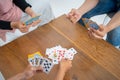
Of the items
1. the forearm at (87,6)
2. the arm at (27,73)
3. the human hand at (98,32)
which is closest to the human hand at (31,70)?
the arm at (27,73)

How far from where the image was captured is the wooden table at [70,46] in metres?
1.38

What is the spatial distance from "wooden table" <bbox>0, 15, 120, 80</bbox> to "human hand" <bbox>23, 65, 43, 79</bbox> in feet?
0.10

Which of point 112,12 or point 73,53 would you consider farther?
point 112,12

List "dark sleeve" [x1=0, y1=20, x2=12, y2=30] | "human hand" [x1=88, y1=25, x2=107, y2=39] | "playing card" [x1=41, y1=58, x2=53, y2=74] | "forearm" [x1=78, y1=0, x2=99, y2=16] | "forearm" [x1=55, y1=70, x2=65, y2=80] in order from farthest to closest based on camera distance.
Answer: "forearm" [x1=78, y1=0, x2=99, y2=16], "dark sleeve" [x1=0, y1=20, x2=12, y2=30], "human hand" [x1=88, y1=25, x2=107, y2=39], "playing card" [x1=41, y1=58, x2=53, y2=74], "forearm" [x1=55, y1=70, x2=65, y2=80]

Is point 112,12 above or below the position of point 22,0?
below

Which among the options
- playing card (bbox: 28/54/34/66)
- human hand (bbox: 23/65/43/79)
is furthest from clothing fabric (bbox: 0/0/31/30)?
human hand (bbox: 23/65/43/79)

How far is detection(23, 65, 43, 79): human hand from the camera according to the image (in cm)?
135

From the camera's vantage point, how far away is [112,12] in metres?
2.00

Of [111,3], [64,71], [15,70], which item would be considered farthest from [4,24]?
[111,3]

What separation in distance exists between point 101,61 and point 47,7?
991mm

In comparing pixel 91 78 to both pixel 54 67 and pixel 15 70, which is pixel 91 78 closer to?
pixel 54 67

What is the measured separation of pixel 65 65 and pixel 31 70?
244mm

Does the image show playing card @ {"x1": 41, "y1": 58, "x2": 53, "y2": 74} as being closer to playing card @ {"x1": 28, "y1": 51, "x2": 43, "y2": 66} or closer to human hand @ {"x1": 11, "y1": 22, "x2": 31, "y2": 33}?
playing card @ {"x1": 28, "y1": 51, "x2": 43, "y2": 66}

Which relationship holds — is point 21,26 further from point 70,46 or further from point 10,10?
point 70,46
